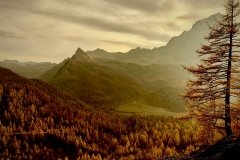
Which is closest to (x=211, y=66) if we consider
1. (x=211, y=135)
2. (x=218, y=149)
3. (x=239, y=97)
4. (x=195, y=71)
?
(x=195, y=71)

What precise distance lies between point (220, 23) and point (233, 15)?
84.2 inches

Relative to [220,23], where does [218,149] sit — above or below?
below

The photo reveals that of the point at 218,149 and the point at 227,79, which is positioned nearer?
the point at 218,149

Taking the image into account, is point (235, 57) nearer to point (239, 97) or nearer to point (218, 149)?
point (239, 97)

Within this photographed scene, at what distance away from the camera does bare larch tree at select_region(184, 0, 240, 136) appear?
130ft

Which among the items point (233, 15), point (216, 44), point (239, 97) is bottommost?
point (239, 97)

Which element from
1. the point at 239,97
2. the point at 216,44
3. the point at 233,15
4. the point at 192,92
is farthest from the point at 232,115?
the point at 233,15

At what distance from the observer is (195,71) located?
137 feet

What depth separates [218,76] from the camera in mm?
40312

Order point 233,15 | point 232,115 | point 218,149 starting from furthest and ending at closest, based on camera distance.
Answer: point 233,15 → point 232,115 → point 218,149

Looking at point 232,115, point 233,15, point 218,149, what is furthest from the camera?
point 233,15

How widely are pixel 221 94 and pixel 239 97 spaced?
1962 millimetres

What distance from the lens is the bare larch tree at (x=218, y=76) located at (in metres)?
39.7

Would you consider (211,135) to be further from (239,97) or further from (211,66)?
(211,66)
